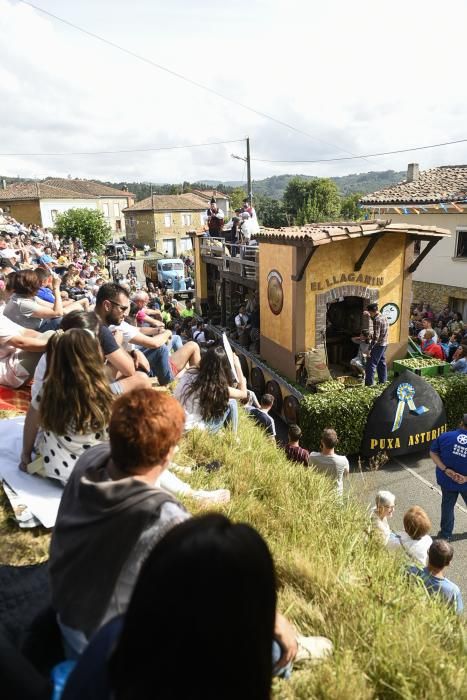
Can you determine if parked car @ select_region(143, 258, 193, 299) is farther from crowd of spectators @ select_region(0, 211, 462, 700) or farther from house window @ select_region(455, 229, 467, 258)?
crowd of spectators @ select_region(0, 211, 462, 700)

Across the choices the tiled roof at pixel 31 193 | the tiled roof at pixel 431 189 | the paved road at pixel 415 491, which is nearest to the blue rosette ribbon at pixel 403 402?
the paved road at pixel 415 491

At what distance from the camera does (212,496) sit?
12.3 feet

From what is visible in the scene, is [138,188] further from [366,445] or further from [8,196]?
[366,445]

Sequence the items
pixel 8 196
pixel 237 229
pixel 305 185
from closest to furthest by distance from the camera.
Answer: pixel 237 229, pixel 8 196, pixel 305 185

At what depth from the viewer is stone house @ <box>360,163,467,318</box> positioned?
17.8 metres

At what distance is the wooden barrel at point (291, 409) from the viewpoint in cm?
984

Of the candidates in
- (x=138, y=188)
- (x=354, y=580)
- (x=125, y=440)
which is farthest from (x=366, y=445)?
(x=138, y=188)

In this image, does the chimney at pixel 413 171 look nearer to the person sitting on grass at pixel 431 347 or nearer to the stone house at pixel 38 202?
the person sitting on grass at pixel 431 347

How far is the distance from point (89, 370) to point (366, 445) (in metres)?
7.48

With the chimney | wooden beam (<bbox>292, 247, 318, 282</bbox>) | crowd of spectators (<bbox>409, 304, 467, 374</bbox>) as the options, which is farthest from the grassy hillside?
the chimney

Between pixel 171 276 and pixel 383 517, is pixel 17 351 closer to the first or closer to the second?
pixel 383 517

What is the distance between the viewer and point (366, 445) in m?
9.24

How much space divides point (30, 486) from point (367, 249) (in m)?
8.84

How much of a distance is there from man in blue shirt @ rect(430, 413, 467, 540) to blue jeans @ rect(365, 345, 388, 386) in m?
3.24
